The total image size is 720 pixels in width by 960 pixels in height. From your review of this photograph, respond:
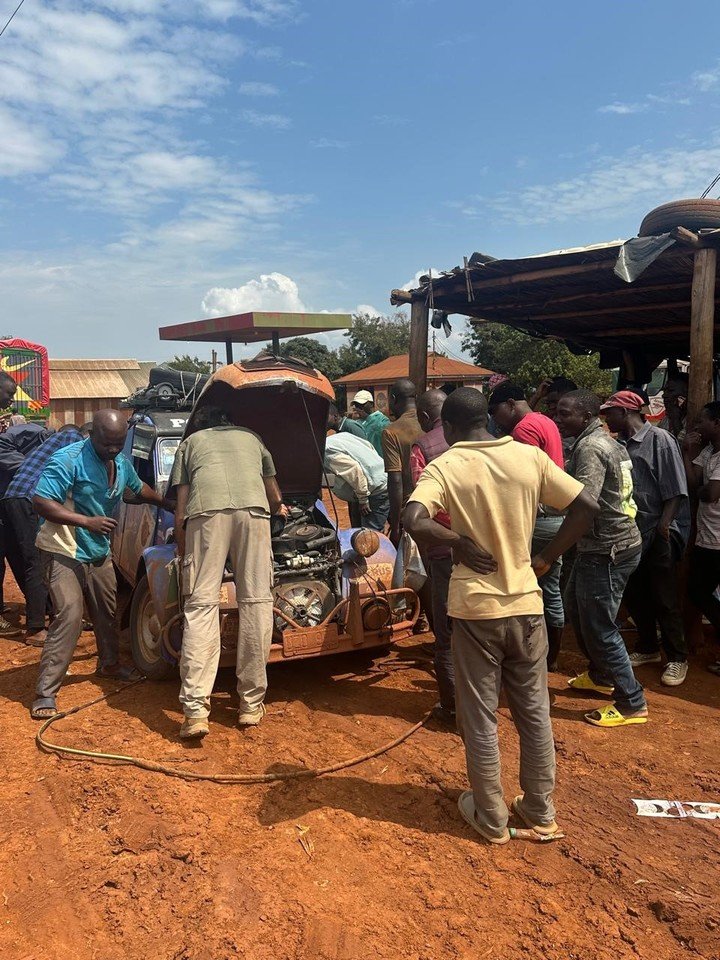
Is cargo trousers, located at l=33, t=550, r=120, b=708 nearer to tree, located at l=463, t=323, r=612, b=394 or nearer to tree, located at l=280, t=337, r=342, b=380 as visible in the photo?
tree, located at l=463, t=323, r=612, b=394

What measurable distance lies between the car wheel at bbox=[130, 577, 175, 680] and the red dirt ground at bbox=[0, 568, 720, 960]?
62cm

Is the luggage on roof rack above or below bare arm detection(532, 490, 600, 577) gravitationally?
above

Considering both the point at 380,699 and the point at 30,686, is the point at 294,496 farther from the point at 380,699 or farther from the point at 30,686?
the point at 30,686

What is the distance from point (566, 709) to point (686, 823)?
1.39 metres

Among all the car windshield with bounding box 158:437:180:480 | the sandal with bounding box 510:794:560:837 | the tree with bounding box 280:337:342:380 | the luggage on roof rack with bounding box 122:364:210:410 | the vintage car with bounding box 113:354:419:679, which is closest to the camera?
the sandal with bounding box 510:794:560:837

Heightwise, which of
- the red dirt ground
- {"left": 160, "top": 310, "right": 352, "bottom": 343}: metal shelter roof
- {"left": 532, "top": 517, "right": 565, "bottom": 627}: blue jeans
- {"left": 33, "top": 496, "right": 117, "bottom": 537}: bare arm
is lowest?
the red dirt ground

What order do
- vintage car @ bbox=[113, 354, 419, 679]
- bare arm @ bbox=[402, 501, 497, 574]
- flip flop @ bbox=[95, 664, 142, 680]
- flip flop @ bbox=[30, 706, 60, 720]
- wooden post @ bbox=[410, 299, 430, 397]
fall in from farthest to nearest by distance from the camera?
1. wooden post @ bbox=[410, 299, 430, 397]
2. flip flop @ bbox=[95, 664, 142, 680]
3. vintage car @ bbox=[113, 354, 419, 679]
4. flip flop @ bbox=[30, 706, 60, 720]
5. bare arm @ bbox=[402, 501, 497, 574]

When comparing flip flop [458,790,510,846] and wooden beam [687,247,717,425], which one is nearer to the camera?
flip flop [458,790,510,846]

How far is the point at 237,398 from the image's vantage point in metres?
5.43

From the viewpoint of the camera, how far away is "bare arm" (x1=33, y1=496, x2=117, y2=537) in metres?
4.86

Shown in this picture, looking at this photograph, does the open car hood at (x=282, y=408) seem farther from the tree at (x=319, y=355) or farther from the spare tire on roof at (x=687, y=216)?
the tree at (x=319, y=355)

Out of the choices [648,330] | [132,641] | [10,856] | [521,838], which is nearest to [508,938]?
[521,838]

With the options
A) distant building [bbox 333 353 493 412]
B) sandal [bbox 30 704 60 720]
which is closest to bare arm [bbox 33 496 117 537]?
sandal [bbox 30 704 60 720]

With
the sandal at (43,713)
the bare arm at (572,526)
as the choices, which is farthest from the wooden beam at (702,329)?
the sandal at (43,713)
